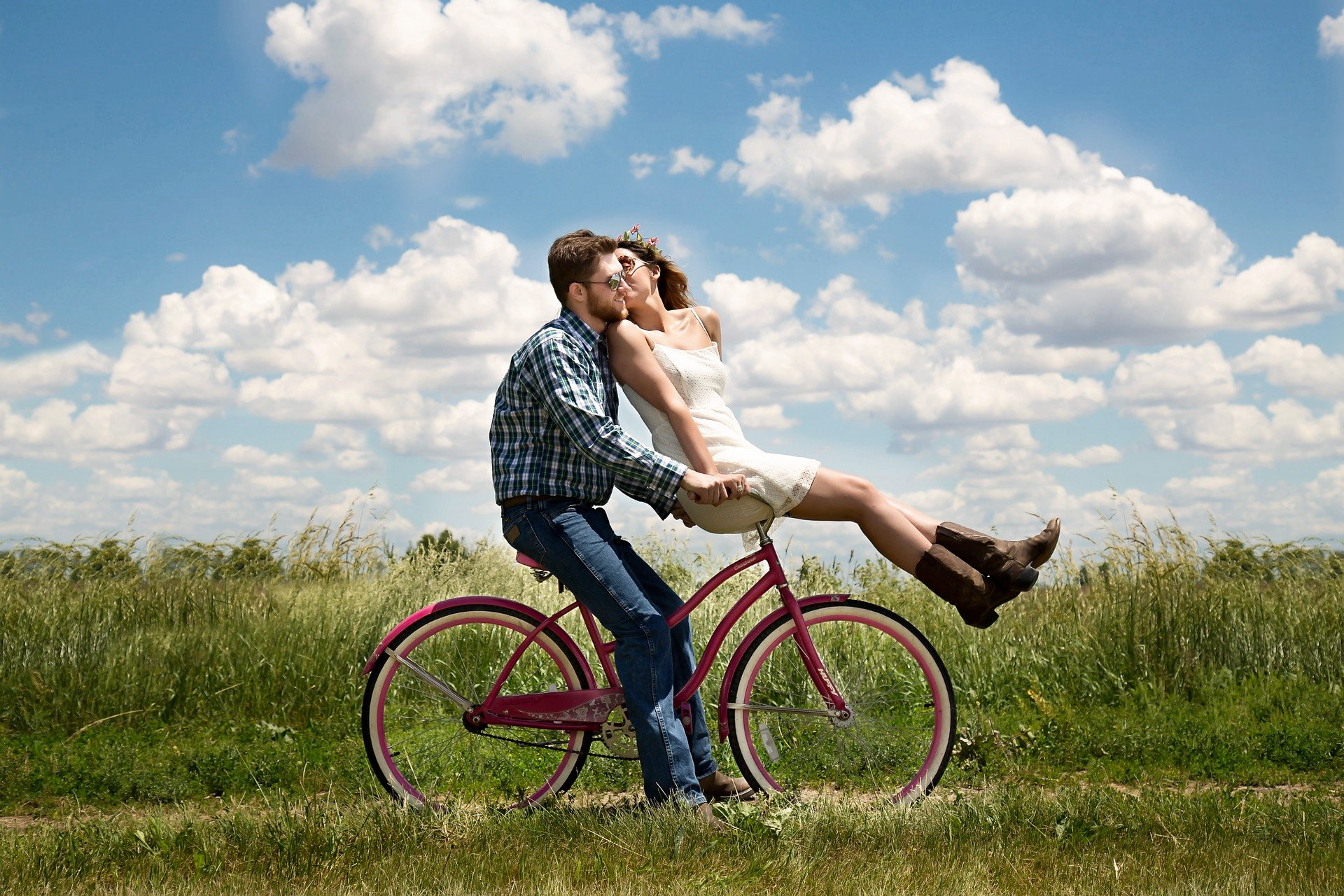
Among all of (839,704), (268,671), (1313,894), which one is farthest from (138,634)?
(1313,894)

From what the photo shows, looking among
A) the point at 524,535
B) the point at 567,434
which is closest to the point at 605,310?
the point at 567,434

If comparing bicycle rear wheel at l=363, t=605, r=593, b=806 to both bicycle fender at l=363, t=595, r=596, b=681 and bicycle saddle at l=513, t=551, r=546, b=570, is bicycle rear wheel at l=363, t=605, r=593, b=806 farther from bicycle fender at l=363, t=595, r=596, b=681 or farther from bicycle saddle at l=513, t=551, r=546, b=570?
bicycle saddle at l=513, t=551, r=546, b=570

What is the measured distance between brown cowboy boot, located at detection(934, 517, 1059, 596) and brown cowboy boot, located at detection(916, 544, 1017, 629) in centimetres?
4

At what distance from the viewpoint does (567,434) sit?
4445mm

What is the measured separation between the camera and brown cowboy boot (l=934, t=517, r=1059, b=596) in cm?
455

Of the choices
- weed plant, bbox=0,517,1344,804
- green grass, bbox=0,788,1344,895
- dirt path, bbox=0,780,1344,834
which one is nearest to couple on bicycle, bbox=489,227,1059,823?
green grass, bbox=0,788,1344,895

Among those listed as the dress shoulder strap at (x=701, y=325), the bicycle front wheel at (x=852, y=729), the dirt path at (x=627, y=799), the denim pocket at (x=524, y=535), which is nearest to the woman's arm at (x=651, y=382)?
the dress shoulder strap at (x=701, y=325)

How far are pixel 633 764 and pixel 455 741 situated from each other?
3.22ft

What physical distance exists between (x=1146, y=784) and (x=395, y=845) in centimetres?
378

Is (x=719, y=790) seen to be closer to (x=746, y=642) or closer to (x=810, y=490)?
(x=746, y=642)

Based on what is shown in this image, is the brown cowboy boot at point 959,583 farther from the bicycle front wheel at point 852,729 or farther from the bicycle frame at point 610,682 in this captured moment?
the bicycle frame at point 610,682

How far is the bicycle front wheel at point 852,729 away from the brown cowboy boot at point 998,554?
15.6 inches

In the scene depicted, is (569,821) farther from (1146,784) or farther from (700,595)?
(1146,784)

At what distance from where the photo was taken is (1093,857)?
4.06 meters
